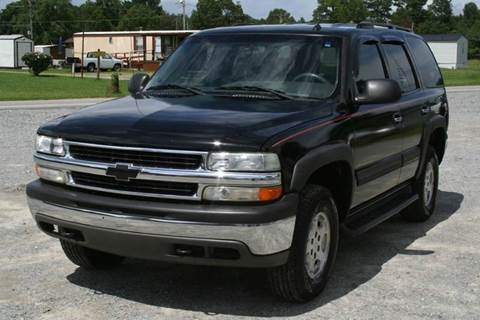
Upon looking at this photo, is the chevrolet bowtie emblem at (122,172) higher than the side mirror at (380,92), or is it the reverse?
the side mirror at (380,92)

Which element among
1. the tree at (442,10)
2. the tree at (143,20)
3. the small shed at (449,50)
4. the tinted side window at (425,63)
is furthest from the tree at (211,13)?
the tinted side window at (425,63)

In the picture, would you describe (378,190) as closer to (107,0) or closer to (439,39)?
(439,39)

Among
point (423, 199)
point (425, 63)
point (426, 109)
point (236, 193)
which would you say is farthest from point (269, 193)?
point (425, 63)

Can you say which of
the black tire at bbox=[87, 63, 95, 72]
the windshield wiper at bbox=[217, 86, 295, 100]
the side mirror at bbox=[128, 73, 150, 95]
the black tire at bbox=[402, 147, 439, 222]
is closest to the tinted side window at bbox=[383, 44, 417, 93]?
the black tire at bbox=[402, 147, 439, 222]

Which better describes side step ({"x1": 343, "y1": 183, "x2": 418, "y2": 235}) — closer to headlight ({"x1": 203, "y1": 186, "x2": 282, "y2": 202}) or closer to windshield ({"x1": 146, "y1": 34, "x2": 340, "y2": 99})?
windshield ({"x1": 146, "y1": 34, "x2": 340, "y2": 99})

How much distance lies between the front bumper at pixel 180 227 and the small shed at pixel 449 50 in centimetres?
8606

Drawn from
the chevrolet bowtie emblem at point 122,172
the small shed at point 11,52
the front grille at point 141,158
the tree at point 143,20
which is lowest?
the chevrolet bowtie emblem at point 122,172

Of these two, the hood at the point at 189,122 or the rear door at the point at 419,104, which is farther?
the rear door at the point at 419,104

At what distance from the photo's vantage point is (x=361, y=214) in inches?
216

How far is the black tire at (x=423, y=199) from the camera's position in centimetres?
679

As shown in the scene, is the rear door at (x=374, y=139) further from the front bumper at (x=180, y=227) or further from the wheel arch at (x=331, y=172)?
the front bumper at (x=180, y=227)

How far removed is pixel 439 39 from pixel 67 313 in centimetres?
9038

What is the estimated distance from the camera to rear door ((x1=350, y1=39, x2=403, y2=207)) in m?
5.16

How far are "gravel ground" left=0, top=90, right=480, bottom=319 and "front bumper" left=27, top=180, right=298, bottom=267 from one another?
1.58 ft
